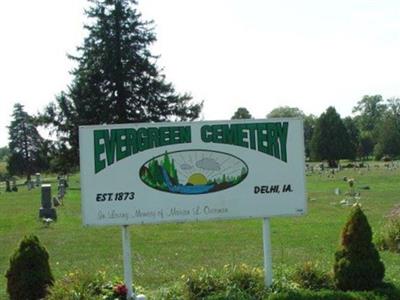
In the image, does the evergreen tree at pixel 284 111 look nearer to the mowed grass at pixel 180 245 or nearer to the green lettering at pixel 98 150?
the mowed grass at pixel 180 245

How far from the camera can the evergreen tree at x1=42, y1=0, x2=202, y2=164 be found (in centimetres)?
5762

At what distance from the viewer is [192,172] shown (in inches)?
343

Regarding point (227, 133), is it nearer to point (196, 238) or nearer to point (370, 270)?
point (370, 270)

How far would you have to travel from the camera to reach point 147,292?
9031mm

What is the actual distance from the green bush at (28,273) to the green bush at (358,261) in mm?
3900

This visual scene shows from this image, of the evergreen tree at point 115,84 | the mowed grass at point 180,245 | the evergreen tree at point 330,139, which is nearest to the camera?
the mowed grass at point 180,245

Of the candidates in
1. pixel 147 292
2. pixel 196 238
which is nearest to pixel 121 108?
pixel 196 238

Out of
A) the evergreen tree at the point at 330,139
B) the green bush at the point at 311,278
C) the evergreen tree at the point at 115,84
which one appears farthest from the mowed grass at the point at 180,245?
the evergreen tree at the point at 330,139

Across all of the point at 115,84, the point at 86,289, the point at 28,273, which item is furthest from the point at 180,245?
the point at 115,84

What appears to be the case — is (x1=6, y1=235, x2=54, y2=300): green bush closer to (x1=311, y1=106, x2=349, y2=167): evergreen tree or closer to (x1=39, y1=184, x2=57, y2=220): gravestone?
(x1=39, y1=184, x2=57, y2=220): gravestone

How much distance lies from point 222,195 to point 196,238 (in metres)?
8.31

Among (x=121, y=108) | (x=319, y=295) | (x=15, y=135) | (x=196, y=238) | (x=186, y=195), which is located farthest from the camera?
(x=15, y=135)

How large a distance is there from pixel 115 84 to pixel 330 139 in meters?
46.1

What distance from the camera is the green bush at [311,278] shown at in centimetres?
868
